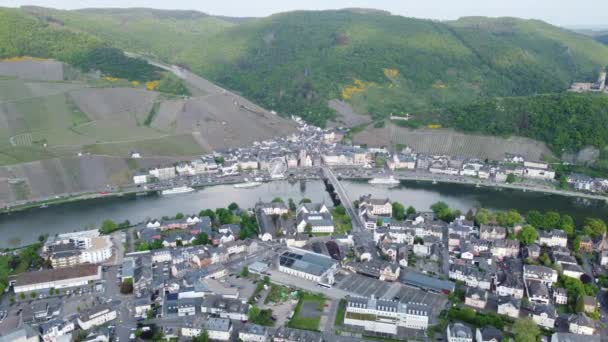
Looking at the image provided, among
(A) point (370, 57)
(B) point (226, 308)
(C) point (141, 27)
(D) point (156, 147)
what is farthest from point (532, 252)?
(C) point (141, 27)

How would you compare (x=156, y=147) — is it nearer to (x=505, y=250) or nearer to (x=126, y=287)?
(x=126, y=287)

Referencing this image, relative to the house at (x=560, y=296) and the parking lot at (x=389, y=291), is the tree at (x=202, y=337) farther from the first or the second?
the house at (x=560, y=296)

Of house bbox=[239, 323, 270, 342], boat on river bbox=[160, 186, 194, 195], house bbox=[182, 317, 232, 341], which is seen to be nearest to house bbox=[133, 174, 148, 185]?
boat on river bbox=[160, 186, 194, 195]

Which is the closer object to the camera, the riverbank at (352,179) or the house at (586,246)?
the house at (586,246)

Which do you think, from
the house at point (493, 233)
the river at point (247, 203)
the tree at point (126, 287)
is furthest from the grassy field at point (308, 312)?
the river at point (247, 203)

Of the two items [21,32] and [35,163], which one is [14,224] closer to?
[35,163]

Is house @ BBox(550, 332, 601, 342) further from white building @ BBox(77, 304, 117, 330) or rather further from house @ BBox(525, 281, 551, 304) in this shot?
white building @ BBox(77, 304, 117, 330)
